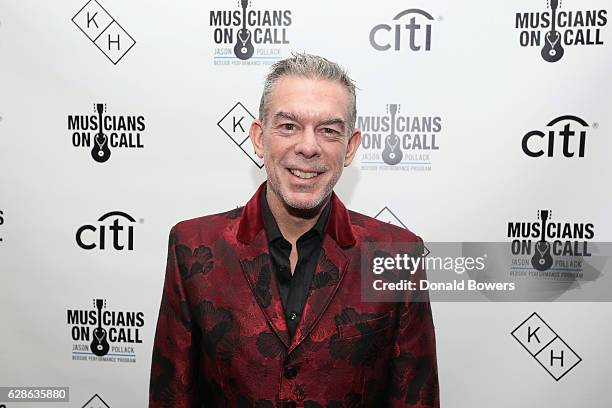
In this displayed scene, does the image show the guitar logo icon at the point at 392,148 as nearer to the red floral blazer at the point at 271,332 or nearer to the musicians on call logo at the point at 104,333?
the red floral blazer at the point at 271,332

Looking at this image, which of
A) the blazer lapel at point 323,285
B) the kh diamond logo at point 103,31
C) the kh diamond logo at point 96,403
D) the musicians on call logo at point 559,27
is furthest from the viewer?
the kh diamond logo at point 96,403

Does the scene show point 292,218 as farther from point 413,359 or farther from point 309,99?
point 413,359

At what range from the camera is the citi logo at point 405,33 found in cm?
184

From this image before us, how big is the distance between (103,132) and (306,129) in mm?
975

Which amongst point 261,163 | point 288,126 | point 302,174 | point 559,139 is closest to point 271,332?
point 302,174

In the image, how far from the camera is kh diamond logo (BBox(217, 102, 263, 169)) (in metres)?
1.90

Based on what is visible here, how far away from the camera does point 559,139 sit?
1830 mm

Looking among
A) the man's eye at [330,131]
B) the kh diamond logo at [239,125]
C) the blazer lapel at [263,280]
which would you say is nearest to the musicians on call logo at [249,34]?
the kh diamond logo at [239,125]

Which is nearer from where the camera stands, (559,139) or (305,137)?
(305,137)

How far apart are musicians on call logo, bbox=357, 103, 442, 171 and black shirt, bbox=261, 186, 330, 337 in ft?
1.89

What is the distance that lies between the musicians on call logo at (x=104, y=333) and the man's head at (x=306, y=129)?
3.29 ft

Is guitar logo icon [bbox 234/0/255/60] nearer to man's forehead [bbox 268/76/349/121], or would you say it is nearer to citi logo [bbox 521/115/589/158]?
man's forehead [bbox 268/76/349/121]

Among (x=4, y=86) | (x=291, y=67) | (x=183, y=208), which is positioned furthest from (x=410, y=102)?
(x=4, y=86)

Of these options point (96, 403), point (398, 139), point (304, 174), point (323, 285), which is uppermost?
point (398, 139)
